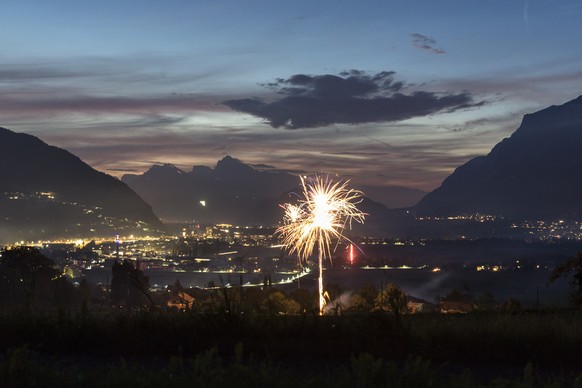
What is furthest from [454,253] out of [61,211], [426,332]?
[426,332]

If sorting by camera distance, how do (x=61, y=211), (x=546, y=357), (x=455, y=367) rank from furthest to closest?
(x=61, y=211) < (x=546, y=357) < (x=455, y=367)

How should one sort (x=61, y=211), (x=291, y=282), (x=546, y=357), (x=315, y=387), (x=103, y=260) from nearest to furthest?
(x=315, y=387) → (x=546, y=357) → (x=291, y=282) → (x=103, y=260) → (x=61, y=211)

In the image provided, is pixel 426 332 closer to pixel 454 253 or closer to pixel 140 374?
pixel 140 374

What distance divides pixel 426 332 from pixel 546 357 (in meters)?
1.62

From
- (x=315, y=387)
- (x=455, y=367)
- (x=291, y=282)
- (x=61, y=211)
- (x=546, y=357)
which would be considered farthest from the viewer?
(x=61, y=211)

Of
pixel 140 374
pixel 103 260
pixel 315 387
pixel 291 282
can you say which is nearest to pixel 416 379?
pixel 315 387

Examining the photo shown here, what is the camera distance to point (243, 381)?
6410mm

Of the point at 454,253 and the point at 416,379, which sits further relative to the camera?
the point at 454,253

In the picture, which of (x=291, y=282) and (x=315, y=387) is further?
(x=291, y=282)

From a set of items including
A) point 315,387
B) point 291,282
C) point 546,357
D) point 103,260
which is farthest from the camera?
point 103,260

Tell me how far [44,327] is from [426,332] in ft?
17.5

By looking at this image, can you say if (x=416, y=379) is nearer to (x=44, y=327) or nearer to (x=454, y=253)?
(x=44, y=327)

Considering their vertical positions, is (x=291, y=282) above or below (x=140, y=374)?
below

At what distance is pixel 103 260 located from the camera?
118 metres
